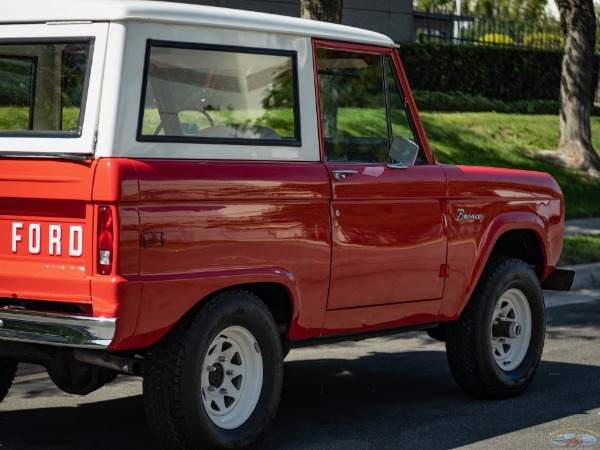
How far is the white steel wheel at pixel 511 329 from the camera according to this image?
7.52m

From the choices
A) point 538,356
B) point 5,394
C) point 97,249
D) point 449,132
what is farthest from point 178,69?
point 449,132

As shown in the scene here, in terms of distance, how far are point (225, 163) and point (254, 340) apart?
88cm

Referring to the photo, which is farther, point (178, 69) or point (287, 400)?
point (287, 400)

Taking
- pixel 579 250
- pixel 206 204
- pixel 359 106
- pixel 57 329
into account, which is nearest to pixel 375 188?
pixel 359 106

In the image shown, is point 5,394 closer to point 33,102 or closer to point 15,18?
point 33,102

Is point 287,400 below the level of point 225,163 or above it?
below

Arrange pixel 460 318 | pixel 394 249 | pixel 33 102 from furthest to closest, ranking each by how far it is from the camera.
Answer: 1. pixel 460 318
2. pixel 394 249
3. pixel 33 102

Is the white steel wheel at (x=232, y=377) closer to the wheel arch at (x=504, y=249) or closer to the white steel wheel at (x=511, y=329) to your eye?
the wheel arch at (x=504, y=249)

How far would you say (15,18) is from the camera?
5.82 metres

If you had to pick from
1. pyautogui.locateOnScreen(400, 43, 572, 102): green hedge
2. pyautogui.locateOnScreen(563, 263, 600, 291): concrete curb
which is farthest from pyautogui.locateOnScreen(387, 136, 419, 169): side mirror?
pyautogui.locateOnScreen(400, 43, 572, 102): green hedge

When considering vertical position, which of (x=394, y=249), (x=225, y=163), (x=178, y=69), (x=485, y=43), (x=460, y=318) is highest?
(x=485, y=43)

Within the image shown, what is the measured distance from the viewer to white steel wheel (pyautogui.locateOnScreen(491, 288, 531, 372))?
7520mm

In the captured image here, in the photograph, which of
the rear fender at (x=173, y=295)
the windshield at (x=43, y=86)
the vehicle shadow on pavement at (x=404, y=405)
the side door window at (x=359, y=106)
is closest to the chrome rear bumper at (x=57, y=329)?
the rear fender at (x=173, y=295)

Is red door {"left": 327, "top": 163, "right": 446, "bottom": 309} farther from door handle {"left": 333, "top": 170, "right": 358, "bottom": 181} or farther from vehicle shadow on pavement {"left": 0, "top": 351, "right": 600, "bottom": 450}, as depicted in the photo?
vehicle shadow on pavement {"left": 0, "top": 351, "right": 600, "bottom": 450}
